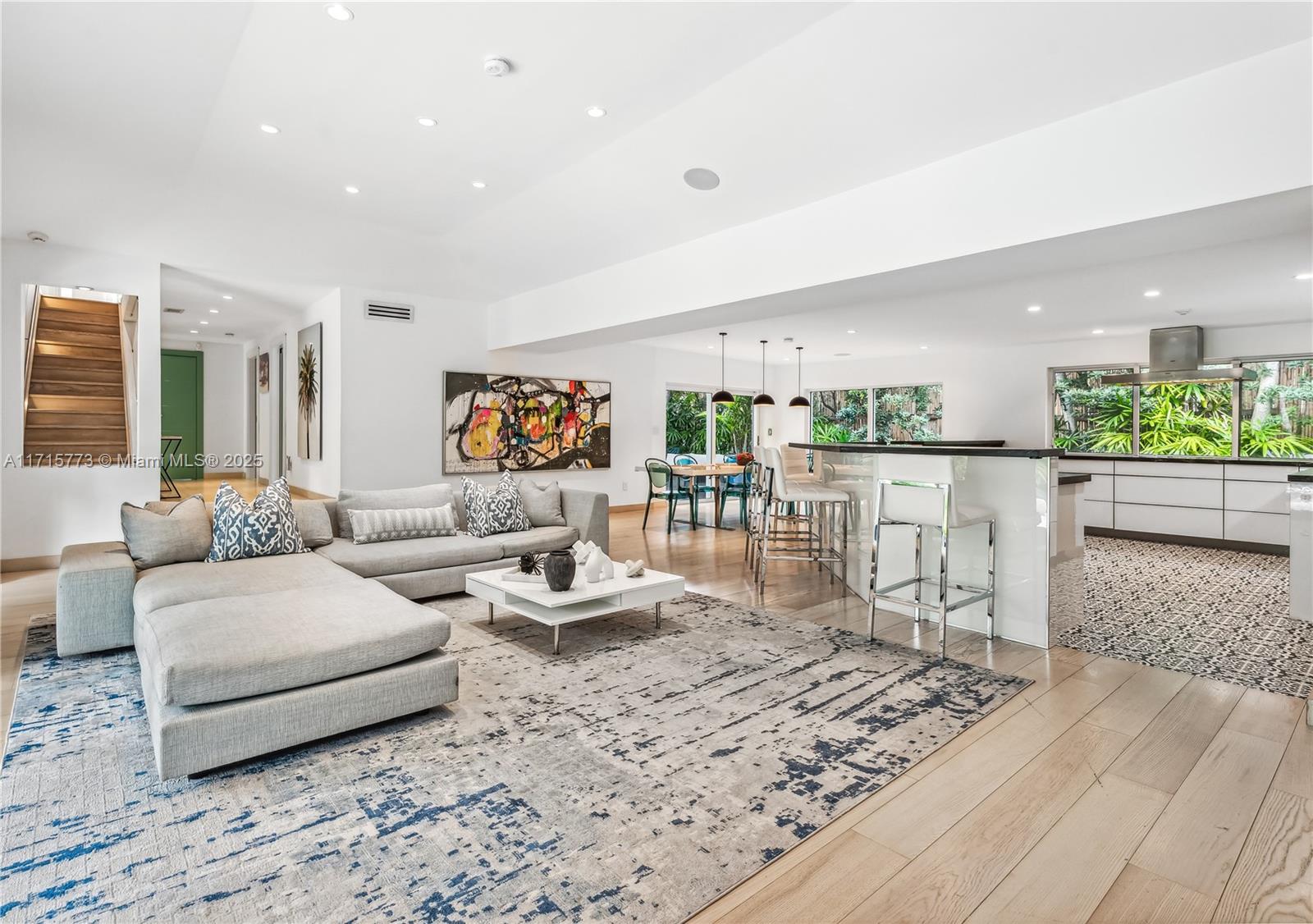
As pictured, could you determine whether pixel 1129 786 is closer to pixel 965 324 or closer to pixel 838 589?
pixel 838 589

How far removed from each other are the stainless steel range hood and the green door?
1347 centimetres

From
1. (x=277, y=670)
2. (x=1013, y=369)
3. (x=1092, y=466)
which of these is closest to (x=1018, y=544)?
(x=277, y=670)

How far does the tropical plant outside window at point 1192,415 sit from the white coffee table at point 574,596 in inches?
231

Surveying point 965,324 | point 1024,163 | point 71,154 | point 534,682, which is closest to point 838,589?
point 534,682

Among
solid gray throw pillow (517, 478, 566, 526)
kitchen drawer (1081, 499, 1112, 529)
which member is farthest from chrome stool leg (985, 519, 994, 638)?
kitchen drawer (1081, 499, 1112, 529)

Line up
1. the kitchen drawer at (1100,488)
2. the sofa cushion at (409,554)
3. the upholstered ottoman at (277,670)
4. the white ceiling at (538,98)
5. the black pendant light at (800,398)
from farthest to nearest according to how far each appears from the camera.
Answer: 1. the black pendant light at (800,398)
2. the kitchen drawer at (1100,488)
3. the sofa cushion at (409,554)
4. the white ceiling at (538,98)
5. the upholstered ottoman at (277,670)

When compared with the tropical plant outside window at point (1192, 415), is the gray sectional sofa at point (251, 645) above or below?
below

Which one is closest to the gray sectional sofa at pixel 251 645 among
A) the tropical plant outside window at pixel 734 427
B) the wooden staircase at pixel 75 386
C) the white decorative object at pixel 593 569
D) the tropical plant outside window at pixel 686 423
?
the white decorative object at pixel 593 569

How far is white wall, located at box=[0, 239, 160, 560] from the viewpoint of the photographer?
5219mm

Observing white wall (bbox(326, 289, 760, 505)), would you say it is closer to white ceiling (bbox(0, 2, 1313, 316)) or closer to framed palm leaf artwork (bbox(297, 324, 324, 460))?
framed palm leaf artwork (bbox(297, 324, 324, 460))

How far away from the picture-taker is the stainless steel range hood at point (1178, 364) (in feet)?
24.0

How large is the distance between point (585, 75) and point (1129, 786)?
3.50 m

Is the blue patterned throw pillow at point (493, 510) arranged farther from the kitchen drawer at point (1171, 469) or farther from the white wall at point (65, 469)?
the kitchen drawer at point (1171, 469)

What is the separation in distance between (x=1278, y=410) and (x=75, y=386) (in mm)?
11740
